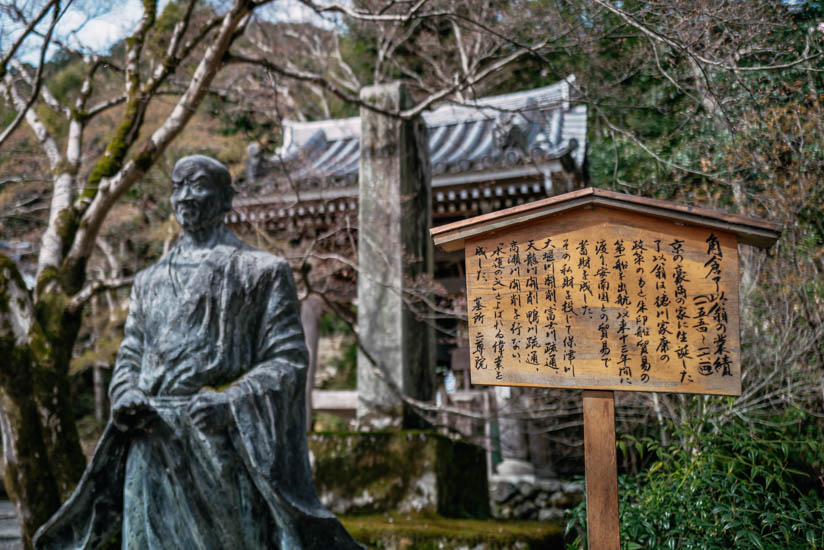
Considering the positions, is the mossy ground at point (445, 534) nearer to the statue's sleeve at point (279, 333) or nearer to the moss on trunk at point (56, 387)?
the statue's sleeve at point (279, 333)

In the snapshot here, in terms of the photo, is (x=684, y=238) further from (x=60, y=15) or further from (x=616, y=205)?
(x=60, y=15)

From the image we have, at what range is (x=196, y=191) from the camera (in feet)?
11.1

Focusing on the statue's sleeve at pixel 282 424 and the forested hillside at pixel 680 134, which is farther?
the forested hillside at pixel 680 134

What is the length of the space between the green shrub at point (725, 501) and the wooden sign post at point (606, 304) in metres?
1.13

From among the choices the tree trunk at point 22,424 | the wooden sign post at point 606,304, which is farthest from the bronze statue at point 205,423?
the tree trunk at point 22,424

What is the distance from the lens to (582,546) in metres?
3.73

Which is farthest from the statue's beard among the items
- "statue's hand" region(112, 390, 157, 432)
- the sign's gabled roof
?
the sign's gabled roof

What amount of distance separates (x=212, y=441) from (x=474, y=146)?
6.74 metres

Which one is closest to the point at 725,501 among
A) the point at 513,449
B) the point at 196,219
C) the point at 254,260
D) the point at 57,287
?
the point at 254,260

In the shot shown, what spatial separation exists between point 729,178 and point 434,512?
11.4ft

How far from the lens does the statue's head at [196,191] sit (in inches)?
134

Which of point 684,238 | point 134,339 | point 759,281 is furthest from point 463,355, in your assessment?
point 684,238

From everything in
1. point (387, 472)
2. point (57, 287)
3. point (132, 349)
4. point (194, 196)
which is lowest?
point (387, 472)

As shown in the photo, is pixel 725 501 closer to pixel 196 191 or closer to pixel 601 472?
pixel 601 472
